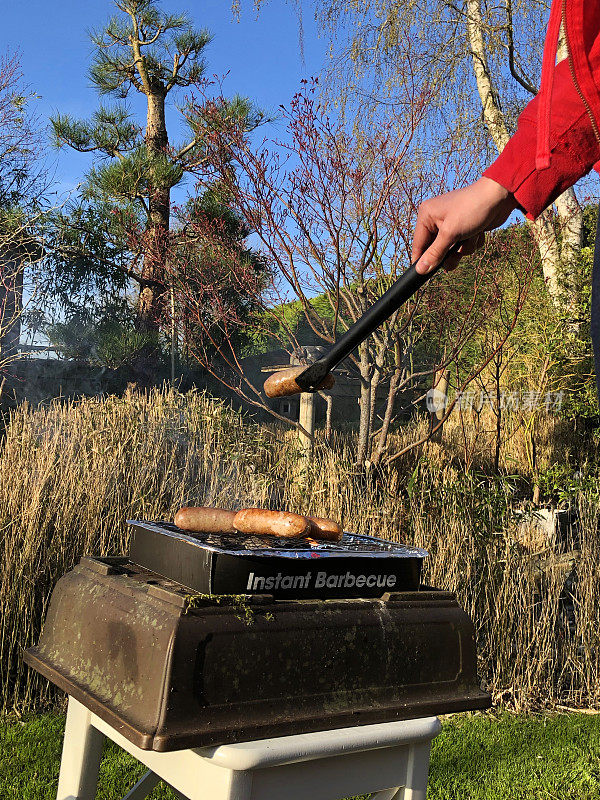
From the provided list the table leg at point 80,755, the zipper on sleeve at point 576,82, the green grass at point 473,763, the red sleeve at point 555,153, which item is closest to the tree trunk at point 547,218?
the green grass at point 473,763

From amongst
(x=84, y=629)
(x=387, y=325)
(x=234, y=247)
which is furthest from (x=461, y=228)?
(x=234, y=247)

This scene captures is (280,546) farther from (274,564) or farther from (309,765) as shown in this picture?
(309,765)

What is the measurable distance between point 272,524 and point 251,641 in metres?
0.34

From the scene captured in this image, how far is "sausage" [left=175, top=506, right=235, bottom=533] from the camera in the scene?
176cm

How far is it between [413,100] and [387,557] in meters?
4.07

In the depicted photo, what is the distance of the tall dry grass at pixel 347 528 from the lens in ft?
11.2

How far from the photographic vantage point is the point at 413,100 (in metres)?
4.93

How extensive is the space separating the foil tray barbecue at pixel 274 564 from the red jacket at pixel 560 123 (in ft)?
2.55

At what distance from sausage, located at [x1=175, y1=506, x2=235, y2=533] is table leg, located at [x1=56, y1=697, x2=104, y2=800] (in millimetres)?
468

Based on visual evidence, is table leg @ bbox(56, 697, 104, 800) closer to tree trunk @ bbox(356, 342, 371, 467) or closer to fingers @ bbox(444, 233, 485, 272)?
fingers @ bbox(444, 233, 485, 272)

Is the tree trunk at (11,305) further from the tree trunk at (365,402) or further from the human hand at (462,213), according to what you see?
the human hand at (462,213)

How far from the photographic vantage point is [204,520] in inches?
69.9

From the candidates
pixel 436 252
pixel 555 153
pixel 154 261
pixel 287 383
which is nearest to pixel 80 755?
pixel 287 383

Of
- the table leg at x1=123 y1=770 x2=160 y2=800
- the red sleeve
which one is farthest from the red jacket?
the table leg at x1=123 y1=770 x2=160 y2=800
